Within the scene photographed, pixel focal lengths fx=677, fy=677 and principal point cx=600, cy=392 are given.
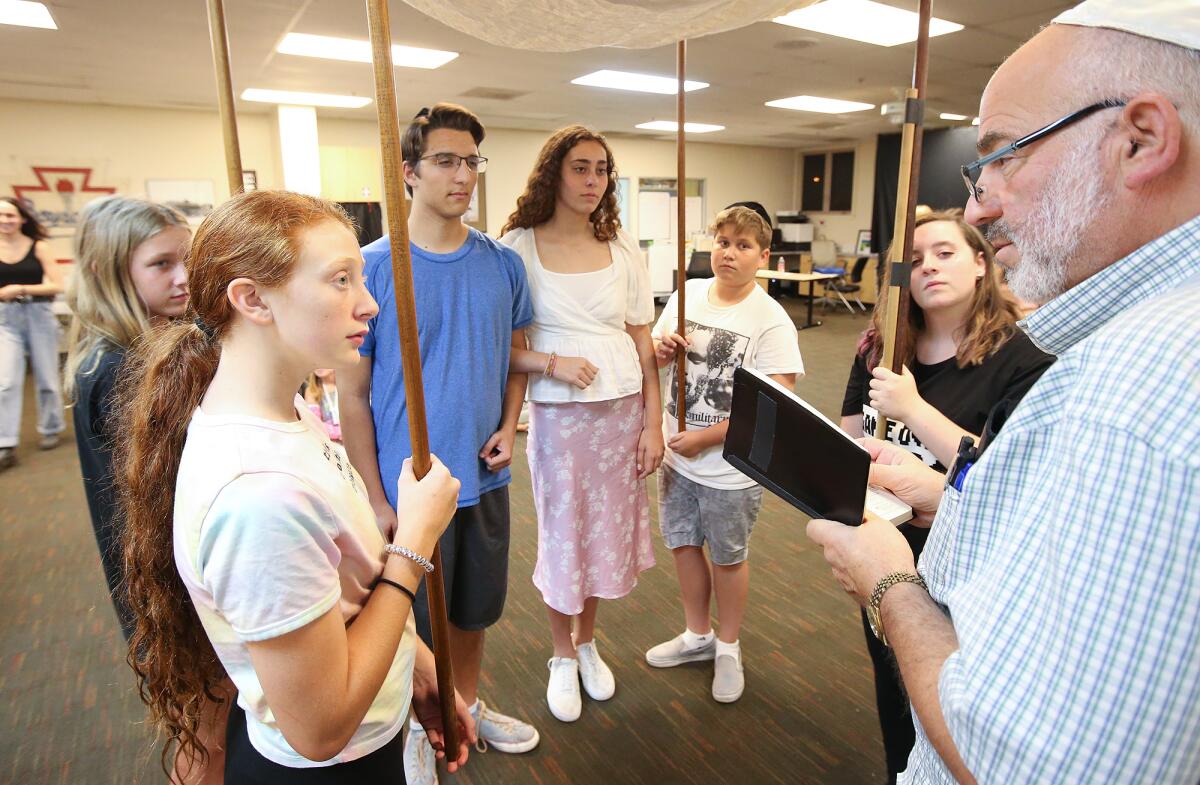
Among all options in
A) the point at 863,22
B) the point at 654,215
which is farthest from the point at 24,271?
the point at 654,215

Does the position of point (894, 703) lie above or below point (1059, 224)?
below

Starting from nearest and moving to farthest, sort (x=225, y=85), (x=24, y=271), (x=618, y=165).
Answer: (x=225, y=85) → (x=24, y=271) → (x=618, y=165)

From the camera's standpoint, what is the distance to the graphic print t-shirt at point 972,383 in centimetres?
138

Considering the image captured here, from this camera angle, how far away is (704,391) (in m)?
2.04

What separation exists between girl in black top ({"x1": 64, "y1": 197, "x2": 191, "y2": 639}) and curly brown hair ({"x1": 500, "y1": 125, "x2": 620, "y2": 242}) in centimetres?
84

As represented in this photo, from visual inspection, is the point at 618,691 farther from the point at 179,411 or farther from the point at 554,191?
the point at 179,411

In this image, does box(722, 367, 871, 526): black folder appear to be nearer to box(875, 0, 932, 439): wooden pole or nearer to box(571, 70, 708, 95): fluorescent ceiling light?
box(875, 0, 932, 439): wooden pole

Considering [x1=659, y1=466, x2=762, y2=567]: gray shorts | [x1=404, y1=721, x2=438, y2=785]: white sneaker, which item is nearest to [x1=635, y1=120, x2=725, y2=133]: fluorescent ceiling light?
[x1=659, y1=466, x2=762, y2=567]: gray shorts

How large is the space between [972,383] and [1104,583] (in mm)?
1036

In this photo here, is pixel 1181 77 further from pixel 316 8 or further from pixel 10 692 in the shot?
pixel 316 8

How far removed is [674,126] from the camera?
9.25 meters

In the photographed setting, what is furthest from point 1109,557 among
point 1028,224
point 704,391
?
point 704,391

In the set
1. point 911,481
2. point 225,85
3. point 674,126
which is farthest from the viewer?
point 674,126

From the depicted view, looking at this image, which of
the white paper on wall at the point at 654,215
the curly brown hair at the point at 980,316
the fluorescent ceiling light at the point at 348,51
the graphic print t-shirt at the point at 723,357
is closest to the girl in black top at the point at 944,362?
the curly brown hair at the point at 980,316
